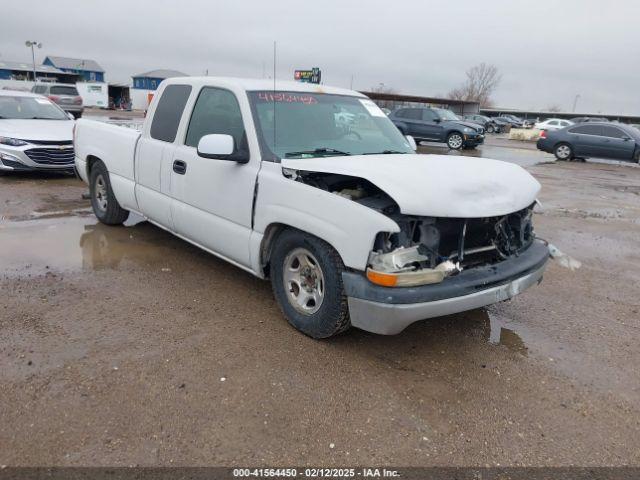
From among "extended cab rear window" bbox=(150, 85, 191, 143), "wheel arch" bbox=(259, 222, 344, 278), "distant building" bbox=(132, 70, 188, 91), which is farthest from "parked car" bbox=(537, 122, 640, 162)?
"distant building" bbox=(132, 70, 188, 91)

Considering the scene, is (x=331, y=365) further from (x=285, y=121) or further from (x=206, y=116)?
(x=206, y=116)

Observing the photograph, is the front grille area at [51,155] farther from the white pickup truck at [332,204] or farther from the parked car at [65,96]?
the parked car at [65,96]

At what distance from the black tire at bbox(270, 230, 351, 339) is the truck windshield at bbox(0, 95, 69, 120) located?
29.2ft

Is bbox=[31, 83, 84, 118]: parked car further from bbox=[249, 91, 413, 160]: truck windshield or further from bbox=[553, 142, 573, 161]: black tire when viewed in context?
bbox=[249, 91, 413, 160]: truck windshield

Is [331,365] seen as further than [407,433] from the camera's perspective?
Yes

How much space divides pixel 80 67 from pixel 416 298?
88822mm

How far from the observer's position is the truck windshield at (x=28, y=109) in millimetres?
10243

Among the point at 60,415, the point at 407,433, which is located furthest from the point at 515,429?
the point at 60,415

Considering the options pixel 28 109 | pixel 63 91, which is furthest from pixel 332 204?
pixel 63 91

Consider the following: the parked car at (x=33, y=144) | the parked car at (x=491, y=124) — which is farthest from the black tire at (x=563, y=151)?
the parked car at (x=491, y=124)

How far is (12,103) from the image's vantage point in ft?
34.5

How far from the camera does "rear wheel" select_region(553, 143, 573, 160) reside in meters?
19.9

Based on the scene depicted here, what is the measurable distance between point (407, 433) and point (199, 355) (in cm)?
149

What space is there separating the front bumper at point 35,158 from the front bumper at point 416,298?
8002 mm
